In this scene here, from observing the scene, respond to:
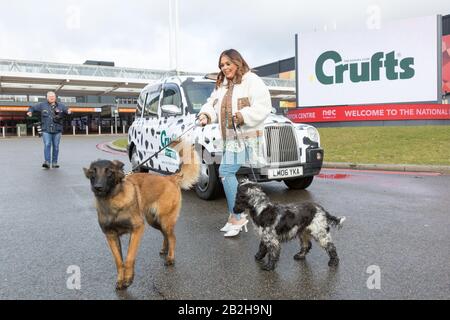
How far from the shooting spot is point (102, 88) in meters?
49.8

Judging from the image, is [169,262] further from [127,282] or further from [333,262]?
[333,262]

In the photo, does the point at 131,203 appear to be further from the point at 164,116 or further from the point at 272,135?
the point at 164,116

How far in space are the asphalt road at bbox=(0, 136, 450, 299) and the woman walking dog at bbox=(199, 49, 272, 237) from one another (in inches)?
31.6

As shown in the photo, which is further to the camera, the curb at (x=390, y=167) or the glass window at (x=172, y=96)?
the curb at (x=390, y=167)

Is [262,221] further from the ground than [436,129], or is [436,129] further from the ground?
[436,129]

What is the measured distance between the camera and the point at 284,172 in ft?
22.0

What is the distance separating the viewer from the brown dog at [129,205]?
3.14 m

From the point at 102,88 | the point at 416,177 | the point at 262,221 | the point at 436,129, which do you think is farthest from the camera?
the point at 102,88

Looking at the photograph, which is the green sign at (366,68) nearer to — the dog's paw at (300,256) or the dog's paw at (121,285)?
the dog's paw at (300,256)

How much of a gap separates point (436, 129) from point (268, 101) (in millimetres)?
16558

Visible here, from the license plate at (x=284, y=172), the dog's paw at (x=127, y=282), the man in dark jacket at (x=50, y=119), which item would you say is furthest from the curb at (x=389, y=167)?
the dog's paw at (x=127, y=282)

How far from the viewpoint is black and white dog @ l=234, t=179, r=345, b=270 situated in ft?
12.3

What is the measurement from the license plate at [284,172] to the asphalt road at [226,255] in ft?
1.58
